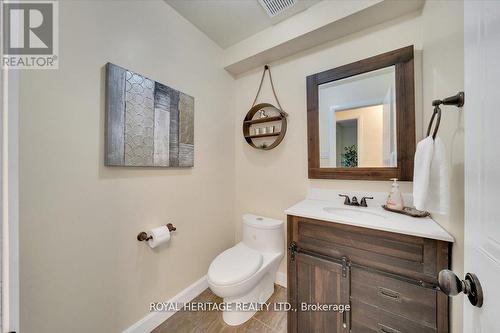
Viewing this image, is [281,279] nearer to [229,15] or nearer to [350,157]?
[350,157]

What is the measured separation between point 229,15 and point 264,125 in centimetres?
99

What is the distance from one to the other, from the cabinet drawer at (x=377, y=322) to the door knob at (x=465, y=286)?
612 millimetres

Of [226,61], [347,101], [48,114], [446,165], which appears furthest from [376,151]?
[48,114]

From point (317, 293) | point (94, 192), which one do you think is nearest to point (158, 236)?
point (94, 192)

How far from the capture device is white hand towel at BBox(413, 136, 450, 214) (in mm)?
781

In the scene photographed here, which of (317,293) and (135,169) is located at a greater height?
(135,169)

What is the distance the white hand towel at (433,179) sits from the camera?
0.78m

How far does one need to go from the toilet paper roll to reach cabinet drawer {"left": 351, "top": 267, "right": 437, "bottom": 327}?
121 cm

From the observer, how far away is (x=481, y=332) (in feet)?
1.36

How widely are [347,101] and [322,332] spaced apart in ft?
5.34

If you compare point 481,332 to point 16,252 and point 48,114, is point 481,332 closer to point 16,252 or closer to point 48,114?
point 16,252

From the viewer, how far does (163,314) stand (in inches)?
54.6

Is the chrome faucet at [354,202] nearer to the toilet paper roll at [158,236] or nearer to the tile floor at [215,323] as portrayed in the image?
the tile floor at [215,323]

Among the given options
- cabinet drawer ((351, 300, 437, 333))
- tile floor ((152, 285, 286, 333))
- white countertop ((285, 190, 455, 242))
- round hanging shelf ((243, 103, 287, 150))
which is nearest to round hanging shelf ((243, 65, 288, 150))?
round hanging shelf ((243, 103, 287, 150))
